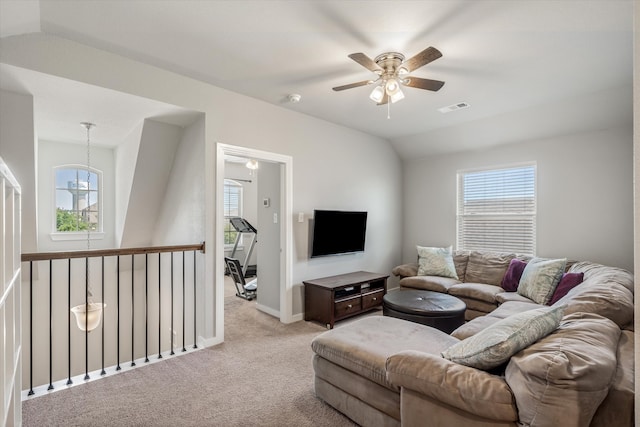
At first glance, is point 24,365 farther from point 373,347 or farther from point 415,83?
point 415,83

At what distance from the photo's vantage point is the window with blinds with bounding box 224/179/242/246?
798 cm

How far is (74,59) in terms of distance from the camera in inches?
101

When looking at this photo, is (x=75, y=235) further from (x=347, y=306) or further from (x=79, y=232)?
(x=347, y=306)

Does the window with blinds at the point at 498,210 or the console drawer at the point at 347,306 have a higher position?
the window with blinds at the point at 498,210

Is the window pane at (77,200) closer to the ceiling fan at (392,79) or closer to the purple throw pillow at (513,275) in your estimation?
the ceiling fan at (392,79)

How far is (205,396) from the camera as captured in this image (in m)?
2.40

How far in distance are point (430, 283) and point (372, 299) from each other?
0.83 m

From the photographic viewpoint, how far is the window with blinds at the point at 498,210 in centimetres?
462

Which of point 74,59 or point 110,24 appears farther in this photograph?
point 74,59

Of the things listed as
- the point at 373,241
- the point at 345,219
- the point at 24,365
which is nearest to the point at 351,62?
the point at 345,219

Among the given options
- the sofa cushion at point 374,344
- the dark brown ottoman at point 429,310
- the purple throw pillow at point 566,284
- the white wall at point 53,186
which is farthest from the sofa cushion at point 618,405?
the white wall at point 53,186

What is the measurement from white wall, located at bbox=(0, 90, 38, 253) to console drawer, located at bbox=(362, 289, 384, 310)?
385 cm

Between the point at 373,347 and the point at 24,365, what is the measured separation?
4.38m

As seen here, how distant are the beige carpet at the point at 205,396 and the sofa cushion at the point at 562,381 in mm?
1233
